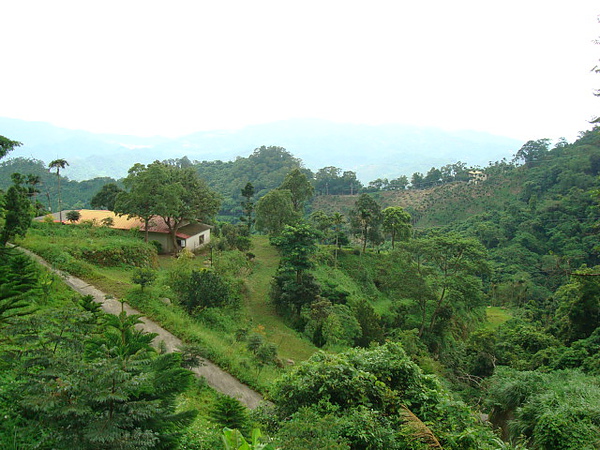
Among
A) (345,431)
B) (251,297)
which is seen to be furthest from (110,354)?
(251,297)

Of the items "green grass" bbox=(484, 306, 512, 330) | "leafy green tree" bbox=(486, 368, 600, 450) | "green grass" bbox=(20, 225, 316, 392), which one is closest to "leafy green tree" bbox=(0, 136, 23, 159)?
"green grass" bbox=(20, 225, 316, 392)

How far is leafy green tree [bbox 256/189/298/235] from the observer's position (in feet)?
90.4

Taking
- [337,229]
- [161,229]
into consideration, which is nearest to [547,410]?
[337,229]

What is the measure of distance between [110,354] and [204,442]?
1767 millimetres

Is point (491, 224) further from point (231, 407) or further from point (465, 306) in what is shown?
point (231, 407)

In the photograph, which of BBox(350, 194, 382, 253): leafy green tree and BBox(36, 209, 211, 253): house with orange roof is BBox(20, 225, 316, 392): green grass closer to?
BBox(36, 209, 211, 253): house with orange roof

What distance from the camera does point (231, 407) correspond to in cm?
Answer: 552

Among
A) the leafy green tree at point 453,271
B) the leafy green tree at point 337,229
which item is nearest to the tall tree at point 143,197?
the leafy green tree at point 337,229

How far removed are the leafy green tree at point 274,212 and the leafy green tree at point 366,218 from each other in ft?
19.5

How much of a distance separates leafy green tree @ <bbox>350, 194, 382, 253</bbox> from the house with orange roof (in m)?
12.5

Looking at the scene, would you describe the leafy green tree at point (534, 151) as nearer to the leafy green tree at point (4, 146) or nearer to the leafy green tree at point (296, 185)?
the leafy green tree at point (296, 185)

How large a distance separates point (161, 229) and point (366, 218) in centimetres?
1596

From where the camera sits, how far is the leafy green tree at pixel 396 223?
30547 millimetres

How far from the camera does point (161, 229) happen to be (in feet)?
77.2
